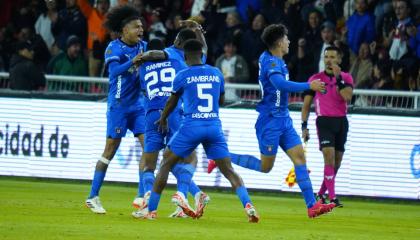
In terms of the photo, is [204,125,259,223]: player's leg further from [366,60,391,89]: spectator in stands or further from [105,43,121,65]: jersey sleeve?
[366,60,391,89]: spectator in stands

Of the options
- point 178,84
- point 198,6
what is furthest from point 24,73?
point 178,84

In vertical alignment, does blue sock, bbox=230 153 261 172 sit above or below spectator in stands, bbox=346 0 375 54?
below

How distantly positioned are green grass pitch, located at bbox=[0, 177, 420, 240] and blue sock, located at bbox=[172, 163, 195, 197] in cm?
40

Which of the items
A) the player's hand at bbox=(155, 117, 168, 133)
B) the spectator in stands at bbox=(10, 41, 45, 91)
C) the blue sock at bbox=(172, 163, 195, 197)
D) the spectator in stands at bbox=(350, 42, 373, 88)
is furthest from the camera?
the spectator in stands at bbox=(10, 41, 45, 91)

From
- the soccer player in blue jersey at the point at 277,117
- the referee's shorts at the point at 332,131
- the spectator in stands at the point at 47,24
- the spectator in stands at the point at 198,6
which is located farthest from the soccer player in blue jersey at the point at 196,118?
the spectator in stands at the point at 47,24

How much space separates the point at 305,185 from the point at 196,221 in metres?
1.90

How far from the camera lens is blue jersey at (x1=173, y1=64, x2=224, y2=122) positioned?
548 inches

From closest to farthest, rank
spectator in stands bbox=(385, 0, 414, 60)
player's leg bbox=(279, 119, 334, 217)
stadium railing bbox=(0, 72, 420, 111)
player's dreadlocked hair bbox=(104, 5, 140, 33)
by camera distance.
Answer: player's leg bbox=(279, 119, 334, 217), player's dreadlocked hair bbox=(104, 5, 140, 33), stadium railing bbox=(0, 72, 420, 111), spectator in stands bbox=(385, 0, 414, 60)

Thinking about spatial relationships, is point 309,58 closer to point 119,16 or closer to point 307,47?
point 307,47

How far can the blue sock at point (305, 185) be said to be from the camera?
15.5 m

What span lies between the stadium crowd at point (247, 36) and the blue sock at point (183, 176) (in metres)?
6.90

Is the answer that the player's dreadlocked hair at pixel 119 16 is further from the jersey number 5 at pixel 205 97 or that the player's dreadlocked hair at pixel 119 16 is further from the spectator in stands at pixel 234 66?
the spectator in stands at pixel 234 66

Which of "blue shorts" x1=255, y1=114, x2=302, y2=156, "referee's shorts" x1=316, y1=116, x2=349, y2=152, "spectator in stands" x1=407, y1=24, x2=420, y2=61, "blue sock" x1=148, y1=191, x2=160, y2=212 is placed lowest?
"blue sock" x1=148, y1=191, x2=160, y2=212

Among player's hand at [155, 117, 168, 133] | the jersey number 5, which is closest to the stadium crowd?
player's hand at [155, 117, 168, 133]
